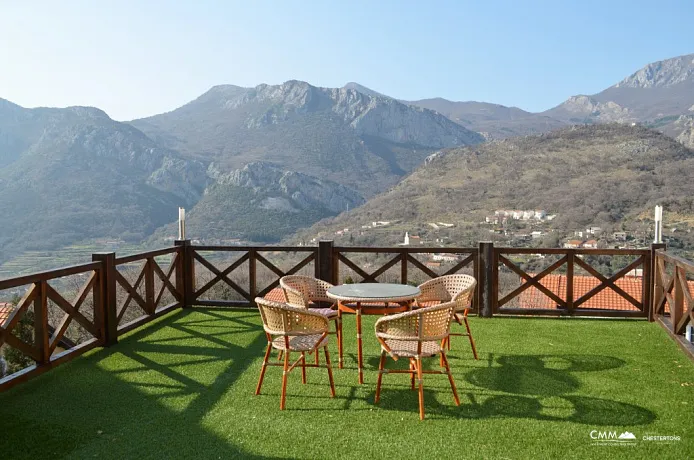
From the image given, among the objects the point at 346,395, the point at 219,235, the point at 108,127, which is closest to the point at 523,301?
the point at 346,395

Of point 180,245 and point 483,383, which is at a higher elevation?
point 180,245

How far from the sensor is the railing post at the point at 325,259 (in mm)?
7074

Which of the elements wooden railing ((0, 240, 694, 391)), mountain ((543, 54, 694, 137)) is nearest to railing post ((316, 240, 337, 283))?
wooden railing ((0, 240, 694, 391))

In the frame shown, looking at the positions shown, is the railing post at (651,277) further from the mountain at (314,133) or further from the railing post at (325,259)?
the mountain at (314,133)

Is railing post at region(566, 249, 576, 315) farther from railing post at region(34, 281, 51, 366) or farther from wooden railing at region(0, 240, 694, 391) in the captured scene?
railing post at region(34, 281, 51, 366)

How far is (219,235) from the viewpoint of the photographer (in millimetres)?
28672

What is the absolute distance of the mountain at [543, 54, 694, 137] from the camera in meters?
51.2

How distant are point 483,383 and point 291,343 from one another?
5.13ft

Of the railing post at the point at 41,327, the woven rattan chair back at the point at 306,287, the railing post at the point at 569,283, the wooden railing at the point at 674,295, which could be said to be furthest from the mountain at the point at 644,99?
the railing post at the point at 41,327

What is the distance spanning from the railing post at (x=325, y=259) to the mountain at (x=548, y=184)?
10.9m

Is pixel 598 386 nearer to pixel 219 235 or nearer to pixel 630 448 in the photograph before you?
pixel 630 448

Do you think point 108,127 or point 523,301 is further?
point 108,127

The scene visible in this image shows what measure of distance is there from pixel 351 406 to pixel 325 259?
3646 mm

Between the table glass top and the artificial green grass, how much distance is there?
0.68 meters
